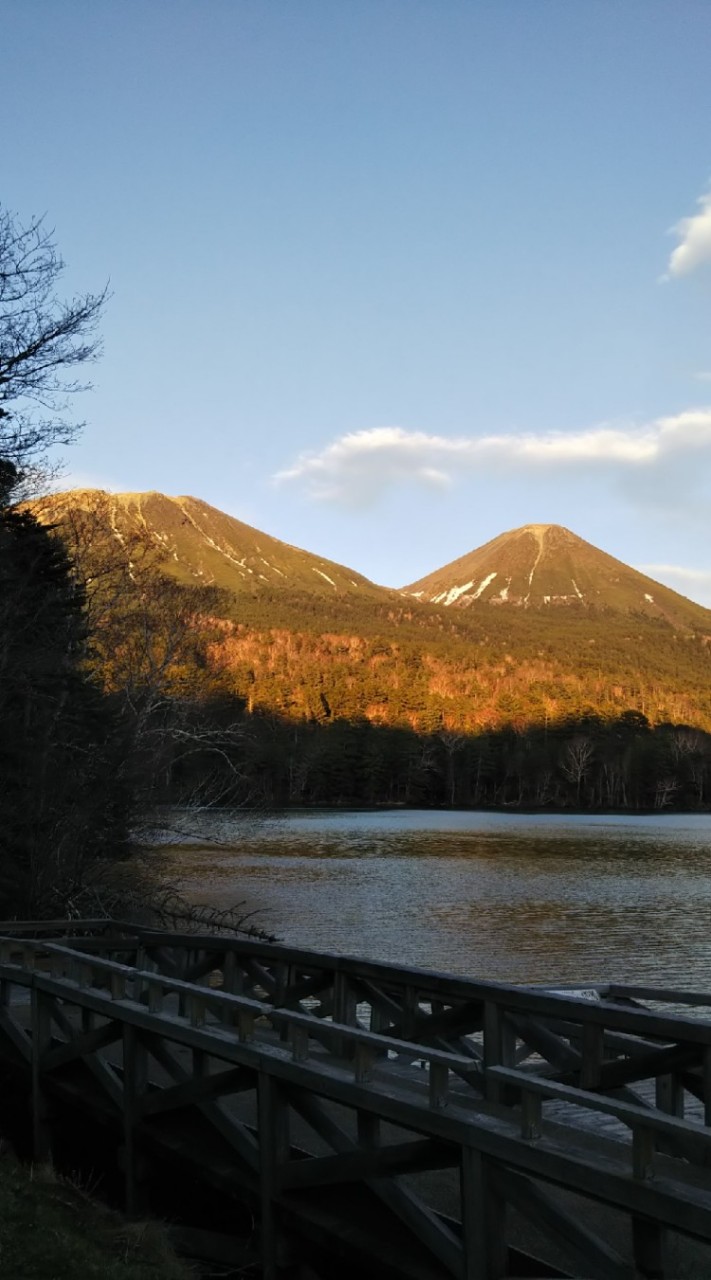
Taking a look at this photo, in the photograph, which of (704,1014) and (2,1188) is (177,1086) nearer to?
(2,1188)

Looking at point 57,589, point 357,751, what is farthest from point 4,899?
point 357,751

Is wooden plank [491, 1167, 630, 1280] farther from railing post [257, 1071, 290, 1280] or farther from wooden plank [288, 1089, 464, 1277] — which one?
railing post [257, 1071, 290, 1280]

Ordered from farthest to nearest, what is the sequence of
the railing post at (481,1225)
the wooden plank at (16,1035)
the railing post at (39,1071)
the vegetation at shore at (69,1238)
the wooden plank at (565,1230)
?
1. the wooden plank at (16,1035)
2. the railing post at (39,1071)
3. the vegetation at shore at (69,1238)
4. the railing post at (481,1225)
5. the wooden plank at (565,1230)

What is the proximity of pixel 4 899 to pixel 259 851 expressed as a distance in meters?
36.4

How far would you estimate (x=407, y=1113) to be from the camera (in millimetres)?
6414

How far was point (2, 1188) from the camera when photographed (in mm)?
7938

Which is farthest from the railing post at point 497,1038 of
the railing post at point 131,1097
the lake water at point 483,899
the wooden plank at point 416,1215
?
the lake water at point 483,899

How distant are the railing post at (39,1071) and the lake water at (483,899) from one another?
6907 millimetres

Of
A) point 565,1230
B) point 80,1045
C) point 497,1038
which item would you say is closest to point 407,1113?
point 565,1230

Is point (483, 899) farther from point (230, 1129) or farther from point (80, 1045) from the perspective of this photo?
point (230, 1129)

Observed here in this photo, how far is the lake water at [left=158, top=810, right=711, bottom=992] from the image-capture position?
25.5 metres

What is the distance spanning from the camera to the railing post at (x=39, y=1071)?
34.1 ft

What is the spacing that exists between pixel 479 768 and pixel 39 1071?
150 meters

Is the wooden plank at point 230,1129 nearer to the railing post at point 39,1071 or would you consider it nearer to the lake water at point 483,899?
the railing post at point 39,1071
